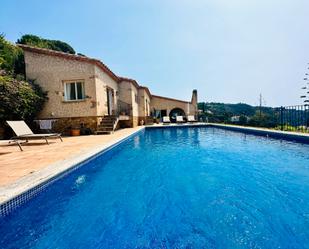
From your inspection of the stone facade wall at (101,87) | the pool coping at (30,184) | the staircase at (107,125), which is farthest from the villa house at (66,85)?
the pool coping at (30,184)

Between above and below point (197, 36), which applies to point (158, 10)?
above

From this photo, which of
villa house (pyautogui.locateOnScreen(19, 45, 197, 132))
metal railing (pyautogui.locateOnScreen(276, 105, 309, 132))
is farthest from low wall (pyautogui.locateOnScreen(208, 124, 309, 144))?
villa house (pyautogui.locateOnScreen(19, 45, 197, 132))

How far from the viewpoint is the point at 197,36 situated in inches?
529

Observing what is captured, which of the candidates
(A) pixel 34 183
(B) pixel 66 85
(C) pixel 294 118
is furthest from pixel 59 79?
(C) pixel 294 118

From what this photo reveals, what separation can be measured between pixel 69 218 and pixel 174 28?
1297 centimetres

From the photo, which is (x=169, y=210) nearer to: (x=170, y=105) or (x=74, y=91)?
(x=74, y=91)

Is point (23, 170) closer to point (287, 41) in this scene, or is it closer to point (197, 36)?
point (197, 36)

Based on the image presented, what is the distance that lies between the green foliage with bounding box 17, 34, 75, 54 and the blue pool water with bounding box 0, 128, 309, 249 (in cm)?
2565

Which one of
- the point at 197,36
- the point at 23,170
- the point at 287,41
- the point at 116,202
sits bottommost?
the point at 116,202

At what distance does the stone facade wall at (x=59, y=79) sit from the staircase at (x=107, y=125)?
1.06 meters

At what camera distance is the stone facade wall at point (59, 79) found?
530 inches

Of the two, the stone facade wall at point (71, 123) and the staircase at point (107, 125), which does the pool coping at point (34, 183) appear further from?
the stone facade wall at point (71, 123)

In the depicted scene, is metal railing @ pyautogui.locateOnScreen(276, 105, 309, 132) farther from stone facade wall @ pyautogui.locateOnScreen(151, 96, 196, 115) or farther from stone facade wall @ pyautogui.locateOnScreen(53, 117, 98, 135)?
stone facade wall @ pyautogui.locateOnScreen(151, 96, 196, 115)

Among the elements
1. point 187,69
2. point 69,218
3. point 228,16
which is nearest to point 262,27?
point 228,16
